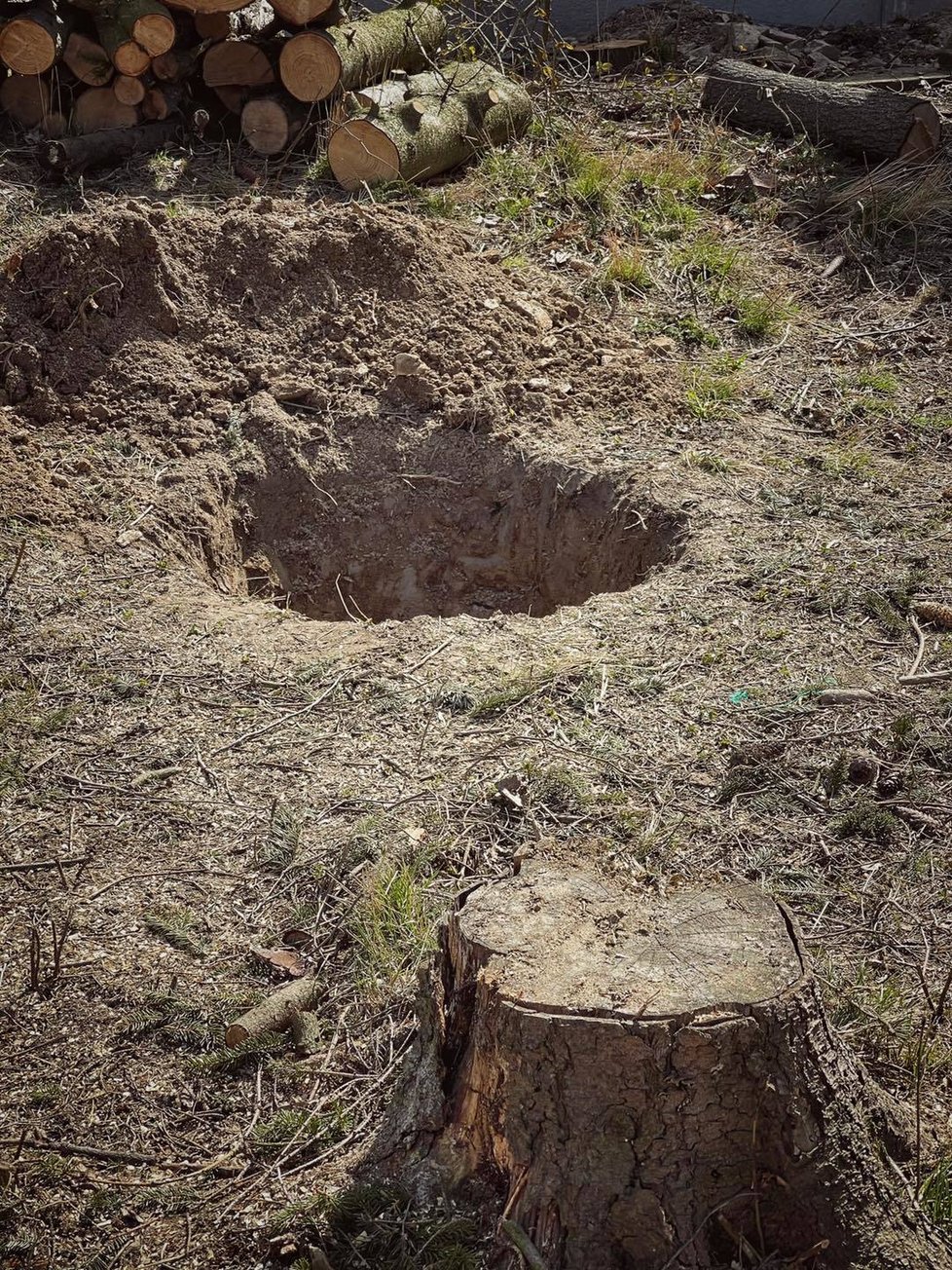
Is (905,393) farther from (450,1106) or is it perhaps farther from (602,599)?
(450,1106)

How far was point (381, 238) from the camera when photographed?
16.9 ft

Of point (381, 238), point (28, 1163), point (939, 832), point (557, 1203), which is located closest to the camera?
point (557, 1203)

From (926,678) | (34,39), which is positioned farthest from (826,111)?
(926,678)

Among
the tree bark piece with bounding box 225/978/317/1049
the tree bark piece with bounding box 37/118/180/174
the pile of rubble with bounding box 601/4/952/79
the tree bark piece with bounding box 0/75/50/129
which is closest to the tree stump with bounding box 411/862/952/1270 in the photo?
the tree bark piece with bounding box 225/978/317/1049

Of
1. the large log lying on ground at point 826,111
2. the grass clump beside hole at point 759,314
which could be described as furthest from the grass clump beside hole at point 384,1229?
the large log lying on ground at point 826,111

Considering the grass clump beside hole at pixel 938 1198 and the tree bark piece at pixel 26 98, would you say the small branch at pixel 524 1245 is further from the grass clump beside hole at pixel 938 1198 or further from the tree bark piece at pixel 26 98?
the tree bark piece at pixel 26 98

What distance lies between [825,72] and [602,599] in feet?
18.4

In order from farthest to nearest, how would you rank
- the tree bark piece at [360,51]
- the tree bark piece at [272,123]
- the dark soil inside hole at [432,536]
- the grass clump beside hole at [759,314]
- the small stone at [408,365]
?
1. the tree bark piece at [272,123]
2. the tree bark piece at [360,51]
3. the grass clump beside hole at [759,314]
4. the small stone at [408,365]
5. the dark soil inside hole at [432,536]

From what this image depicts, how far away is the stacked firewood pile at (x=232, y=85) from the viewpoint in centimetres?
589

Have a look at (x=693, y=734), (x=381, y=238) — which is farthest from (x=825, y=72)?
(x=693, y=734)

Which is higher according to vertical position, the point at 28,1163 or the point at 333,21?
the point at 333,21

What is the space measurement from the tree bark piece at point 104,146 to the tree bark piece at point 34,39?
334mm

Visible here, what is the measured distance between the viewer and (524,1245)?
1.86 m

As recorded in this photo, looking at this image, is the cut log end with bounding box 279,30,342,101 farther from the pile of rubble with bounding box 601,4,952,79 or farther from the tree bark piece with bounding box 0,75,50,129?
the pile of rubble with bounding box 601,4,952,79
